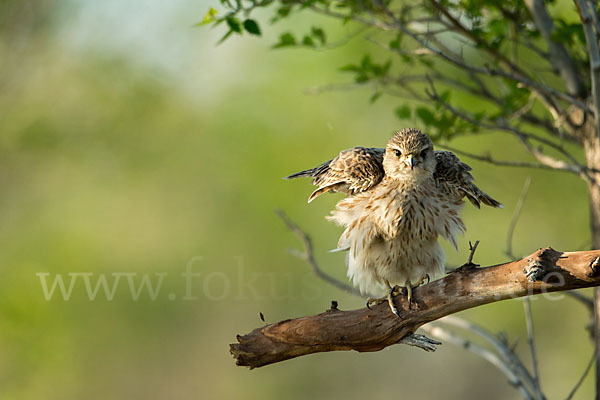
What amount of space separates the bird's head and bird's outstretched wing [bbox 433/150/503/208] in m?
0.10

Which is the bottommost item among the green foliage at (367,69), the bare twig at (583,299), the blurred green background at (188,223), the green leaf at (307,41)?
the bare twig at (583,299)

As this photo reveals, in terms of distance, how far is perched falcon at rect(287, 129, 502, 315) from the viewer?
3.71m

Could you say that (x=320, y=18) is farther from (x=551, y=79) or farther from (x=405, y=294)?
(x=405, y=294)

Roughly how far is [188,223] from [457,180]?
→ 1524cm

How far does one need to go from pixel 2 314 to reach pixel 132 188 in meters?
7.61

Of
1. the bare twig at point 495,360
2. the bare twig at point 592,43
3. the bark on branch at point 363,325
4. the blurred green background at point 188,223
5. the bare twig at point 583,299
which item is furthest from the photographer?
the blurred green background at point 188,223

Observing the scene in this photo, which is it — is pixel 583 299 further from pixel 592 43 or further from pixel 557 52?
pixel 592 43

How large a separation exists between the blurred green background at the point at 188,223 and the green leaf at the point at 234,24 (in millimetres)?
5547

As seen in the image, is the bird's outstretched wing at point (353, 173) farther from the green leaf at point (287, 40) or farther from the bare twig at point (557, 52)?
the bare twig at point (557, 52)

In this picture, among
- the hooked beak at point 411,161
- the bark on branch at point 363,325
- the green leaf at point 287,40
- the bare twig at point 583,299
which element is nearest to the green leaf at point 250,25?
the green leaf at point 287,40

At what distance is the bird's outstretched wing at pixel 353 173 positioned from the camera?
12.7ft

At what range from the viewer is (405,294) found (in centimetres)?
333

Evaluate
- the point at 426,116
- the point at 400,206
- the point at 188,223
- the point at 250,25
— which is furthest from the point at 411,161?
the point at 188,223

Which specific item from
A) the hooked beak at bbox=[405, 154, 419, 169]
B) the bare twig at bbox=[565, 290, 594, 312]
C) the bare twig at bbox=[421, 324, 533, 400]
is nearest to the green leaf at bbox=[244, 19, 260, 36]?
the hooked beak at bbox=[405, 154, 419, 169]
